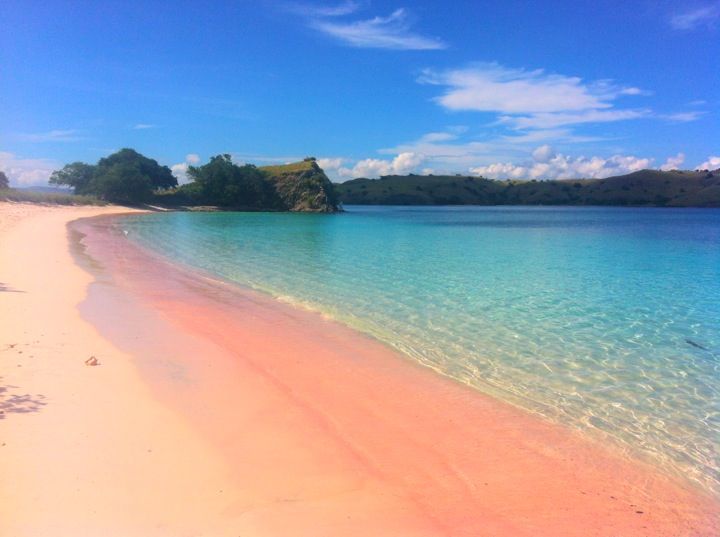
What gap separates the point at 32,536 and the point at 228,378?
13.9 ft

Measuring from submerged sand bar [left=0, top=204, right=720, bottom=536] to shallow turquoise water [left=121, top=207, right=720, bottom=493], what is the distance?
817 millimetres

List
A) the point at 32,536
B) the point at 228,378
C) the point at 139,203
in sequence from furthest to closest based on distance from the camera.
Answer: the point at 139,203 < the point at 228,378 < the point at 32,536

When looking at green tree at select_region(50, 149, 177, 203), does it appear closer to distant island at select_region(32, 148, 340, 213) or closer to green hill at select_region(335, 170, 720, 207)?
distant island at select_region(32, 148, 340, 213)

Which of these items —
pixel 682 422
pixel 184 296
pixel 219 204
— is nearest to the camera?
pixel 682 422

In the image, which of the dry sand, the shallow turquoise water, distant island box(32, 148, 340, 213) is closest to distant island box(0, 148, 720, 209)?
distant island box(32, 148, 340, 213)

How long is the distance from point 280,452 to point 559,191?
18705cm

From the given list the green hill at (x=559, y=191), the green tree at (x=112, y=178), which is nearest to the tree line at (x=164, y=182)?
the green tree at (x=112, y=178)

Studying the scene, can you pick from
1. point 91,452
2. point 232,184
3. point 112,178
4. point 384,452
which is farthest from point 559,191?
point 91,452

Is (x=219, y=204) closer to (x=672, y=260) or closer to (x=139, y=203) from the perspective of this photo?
(x=139, y=203)

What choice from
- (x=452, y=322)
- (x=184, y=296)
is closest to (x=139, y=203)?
(x=184, y=296)

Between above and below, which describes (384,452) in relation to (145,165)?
below

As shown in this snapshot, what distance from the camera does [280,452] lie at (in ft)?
18.4

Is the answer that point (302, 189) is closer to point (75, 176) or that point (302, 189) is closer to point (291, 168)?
point (291, 168)

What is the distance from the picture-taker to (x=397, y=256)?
1102 inches
